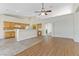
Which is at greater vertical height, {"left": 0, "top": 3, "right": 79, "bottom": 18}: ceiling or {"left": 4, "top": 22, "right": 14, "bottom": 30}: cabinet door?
{"left": 0, "top": 3, "right": 79, "bottom": 18}: ceiling

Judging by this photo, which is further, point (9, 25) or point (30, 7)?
point (9, 25)

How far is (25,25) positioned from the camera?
1519 cm

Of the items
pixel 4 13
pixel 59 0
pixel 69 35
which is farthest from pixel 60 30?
pixel 59 0

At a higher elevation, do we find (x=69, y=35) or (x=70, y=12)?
(x=70, y=12)

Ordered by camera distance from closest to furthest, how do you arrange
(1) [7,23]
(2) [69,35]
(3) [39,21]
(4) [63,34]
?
(1) [7,23] → (2) [69,35] → (4) [63,34] → (3) [39,21]

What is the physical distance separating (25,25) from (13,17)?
9.18 feet

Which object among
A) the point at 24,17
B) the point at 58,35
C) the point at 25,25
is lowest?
the point at 58,35

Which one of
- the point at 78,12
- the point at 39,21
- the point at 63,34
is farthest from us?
the point at 39,21

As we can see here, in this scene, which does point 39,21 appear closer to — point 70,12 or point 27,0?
point 70,12

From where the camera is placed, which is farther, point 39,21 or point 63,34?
point 39,21

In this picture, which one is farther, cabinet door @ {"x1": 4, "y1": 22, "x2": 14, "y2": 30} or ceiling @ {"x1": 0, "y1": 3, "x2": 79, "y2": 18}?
cabinet door @ {"x1": 4, "y1": 22, "x2": 14, "y2": 30}

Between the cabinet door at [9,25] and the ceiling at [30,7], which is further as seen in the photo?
the cabinet door at [9,25]

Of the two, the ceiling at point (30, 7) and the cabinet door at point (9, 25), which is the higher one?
the ceiling at point (30, 7)

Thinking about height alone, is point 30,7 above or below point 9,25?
above
